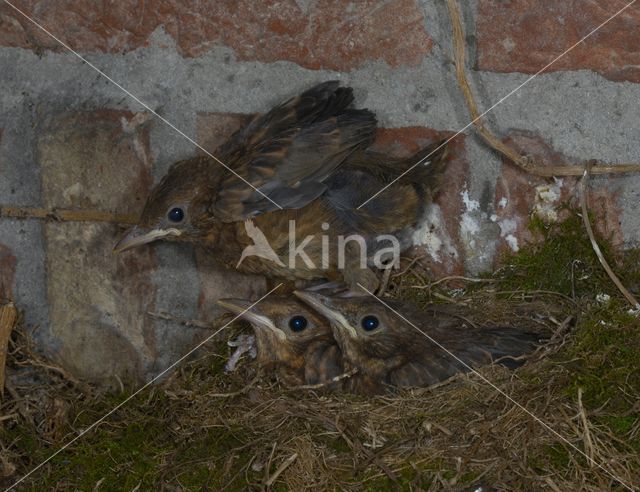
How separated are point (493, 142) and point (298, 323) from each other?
84 cm

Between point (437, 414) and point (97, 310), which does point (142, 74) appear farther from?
point (437, 414)

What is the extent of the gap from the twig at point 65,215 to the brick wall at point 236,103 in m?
0.02

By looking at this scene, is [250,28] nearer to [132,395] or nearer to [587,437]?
[132,395]

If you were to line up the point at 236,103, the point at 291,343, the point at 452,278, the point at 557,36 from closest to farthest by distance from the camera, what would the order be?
the point at 557,36 < the point at 236,103 < the point at 452,278 < the point at 291,343

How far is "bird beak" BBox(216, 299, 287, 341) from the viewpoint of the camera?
2.79 meters

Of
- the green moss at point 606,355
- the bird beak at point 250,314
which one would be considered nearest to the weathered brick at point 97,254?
the bird beak at point 250,314

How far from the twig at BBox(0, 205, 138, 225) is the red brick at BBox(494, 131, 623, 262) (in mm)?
1105

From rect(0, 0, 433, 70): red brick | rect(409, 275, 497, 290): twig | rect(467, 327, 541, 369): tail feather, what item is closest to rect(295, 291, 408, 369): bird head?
rect(409, 275, 497, 290): twig

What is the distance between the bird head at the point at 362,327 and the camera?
2.85 meters

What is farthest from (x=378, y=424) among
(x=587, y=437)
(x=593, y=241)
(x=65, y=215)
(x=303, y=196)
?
(x=65, y=215)

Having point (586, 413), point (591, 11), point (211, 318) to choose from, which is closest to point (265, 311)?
point (211, 318)

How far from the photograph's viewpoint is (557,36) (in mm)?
2617

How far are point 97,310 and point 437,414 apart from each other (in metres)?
1.06

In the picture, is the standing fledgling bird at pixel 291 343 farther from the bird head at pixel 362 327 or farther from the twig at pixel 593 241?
Answer: the twig at pixel 593 241
